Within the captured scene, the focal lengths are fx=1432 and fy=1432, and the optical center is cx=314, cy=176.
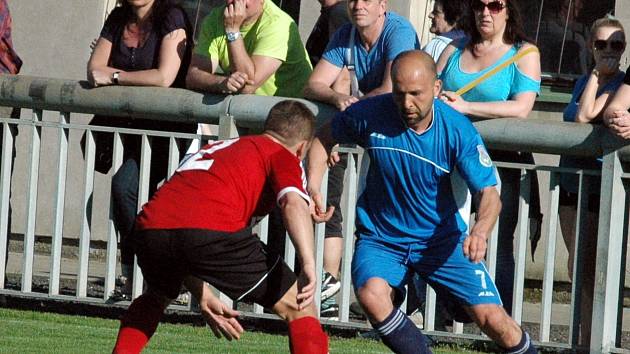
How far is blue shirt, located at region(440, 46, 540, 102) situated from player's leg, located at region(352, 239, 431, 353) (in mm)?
1265

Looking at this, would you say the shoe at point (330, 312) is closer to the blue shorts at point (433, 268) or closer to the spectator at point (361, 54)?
the spectator at point (361, 54)

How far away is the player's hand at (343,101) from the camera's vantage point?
8.22 metres

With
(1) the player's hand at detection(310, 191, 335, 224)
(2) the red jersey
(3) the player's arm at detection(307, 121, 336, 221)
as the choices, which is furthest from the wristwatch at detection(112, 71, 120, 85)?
(2) the red jersey

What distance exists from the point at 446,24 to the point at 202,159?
272 centimetres

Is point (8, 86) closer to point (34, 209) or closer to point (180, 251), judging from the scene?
point (34, 209)

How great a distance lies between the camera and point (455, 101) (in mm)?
7941

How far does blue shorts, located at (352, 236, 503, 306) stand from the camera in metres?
7.22

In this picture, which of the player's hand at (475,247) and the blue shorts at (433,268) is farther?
the blue shorts at (433,268)

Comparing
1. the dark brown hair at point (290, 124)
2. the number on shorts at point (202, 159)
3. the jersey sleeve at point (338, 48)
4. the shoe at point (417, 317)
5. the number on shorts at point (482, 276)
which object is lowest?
the shoe at point (417, 317)

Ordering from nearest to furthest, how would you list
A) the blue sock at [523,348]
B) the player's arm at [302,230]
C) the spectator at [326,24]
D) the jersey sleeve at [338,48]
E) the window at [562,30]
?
the player's arm at [302,230] < the blue sock at [523,348] < the jersey sleeve at [338,48] < the spectator at [326,24] < the window at [562,30]

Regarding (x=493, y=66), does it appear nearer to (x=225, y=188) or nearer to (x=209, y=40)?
(x=209, y=40)

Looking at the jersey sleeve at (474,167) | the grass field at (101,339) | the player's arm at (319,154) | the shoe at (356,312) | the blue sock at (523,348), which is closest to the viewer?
the jersey sleeve at (474,167)

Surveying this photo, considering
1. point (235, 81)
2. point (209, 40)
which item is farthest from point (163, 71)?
point (235, 81)

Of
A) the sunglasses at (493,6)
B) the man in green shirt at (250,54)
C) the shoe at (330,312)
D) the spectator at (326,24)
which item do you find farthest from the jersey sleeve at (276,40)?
the shoe at (330,312)
